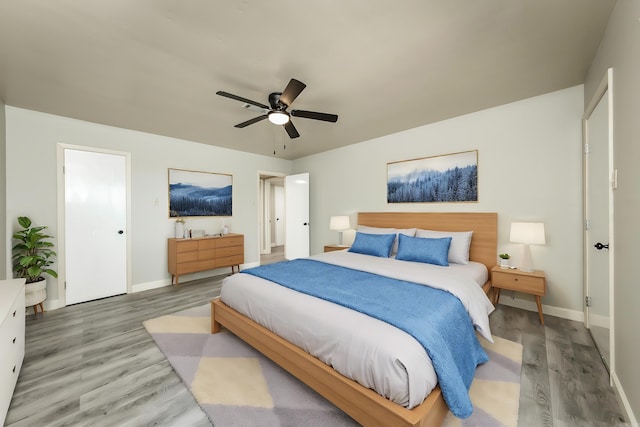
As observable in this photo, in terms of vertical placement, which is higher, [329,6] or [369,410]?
[329,6]

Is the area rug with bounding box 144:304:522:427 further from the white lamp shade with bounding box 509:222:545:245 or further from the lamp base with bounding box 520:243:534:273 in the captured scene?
the white lamp shade with bounding box 509:222:545:245

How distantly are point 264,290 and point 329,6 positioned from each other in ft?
6.91

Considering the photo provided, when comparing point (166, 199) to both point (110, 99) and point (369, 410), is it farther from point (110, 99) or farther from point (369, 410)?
point (369, 410)

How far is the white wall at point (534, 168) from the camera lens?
109 inches

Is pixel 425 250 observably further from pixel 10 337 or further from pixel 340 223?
pixel 10 337

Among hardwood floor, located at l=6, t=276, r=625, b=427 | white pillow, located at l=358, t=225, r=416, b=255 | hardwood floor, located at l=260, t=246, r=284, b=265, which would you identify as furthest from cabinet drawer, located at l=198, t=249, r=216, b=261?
white pillow, located at l=358, t=225, r=416, b=255

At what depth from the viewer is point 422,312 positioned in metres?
1.66

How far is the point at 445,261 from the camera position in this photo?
2.99 metres

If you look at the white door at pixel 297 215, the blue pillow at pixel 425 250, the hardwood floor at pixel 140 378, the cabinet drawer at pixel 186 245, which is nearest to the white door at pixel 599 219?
the hardwood floor at pixel 140 378

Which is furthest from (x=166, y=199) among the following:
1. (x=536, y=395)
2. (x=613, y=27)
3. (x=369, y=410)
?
(x=613, y=27)

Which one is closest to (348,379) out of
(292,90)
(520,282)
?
(292,90)

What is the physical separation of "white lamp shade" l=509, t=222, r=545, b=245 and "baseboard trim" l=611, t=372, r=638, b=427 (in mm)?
1300

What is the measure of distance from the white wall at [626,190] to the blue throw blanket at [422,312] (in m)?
0.76

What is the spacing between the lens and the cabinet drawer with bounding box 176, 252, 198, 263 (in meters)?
4.14
